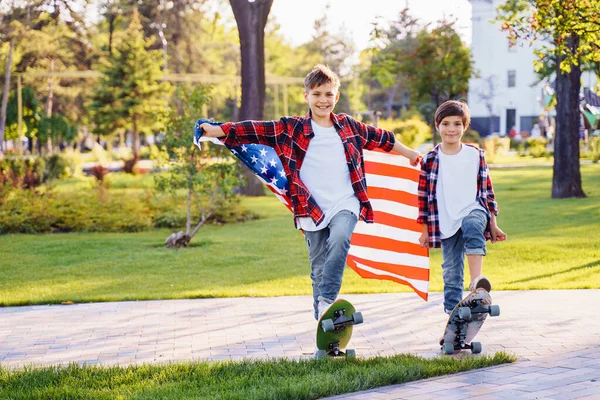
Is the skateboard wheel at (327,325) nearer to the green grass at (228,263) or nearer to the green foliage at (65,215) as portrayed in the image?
the green grass at (228,263)

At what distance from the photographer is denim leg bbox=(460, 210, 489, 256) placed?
5.89 meters

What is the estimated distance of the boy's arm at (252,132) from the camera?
5.88 m

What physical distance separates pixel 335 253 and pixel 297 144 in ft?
2.50

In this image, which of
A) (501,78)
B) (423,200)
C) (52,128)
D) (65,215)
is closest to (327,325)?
(423,200)

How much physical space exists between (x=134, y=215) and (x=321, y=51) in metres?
61.9

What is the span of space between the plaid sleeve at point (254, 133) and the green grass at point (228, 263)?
310 cm

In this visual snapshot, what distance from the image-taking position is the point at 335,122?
19.6 ft

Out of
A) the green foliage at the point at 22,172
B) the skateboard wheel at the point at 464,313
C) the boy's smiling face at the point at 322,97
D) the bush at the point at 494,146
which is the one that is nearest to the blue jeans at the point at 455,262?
the skateboard wheel at the point at 464,313

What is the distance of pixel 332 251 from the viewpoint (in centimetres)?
568

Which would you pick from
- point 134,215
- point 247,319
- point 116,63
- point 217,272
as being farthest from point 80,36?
point 247,319

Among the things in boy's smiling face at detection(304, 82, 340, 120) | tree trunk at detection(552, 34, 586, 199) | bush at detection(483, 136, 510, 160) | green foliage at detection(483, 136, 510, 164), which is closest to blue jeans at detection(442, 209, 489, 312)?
boy's smiling face at detection(304, 82, 340, 120)

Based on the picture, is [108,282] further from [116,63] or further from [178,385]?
[116,63]

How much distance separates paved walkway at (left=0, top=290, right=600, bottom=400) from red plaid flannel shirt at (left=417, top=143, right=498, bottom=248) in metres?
0.81

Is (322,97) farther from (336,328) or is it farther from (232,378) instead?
(232,378)
